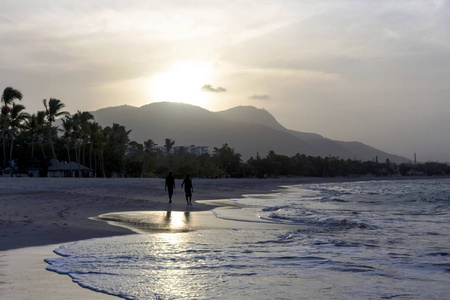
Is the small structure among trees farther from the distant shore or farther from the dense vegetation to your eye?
the distant shore

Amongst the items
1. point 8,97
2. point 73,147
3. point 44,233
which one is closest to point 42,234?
point 44,233

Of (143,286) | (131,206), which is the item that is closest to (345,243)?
(143,286)

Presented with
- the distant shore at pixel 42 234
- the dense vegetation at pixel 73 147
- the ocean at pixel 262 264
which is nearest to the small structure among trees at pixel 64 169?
the dense vegetation at pixel 73 147

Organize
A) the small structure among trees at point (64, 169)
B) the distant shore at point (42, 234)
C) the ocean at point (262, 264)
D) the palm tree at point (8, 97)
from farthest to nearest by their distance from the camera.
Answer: the small structure among trees at point (64, 169) → the palm tree at point (8, 97) → the ocean at point (262, 264) → the distant shore at point (42, 234)

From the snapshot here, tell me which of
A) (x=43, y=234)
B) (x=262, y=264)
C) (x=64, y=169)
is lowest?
(x=262, y=264)

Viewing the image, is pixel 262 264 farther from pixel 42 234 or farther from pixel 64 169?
pixel 64 169

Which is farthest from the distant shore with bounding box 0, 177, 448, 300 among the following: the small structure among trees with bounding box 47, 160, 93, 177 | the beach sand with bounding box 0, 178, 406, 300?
the small structure among trees with bounding box 47, 160, 93, 177

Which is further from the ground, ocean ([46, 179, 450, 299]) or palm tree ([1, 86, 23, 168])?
palm tree ([1, 86, 23, 168])

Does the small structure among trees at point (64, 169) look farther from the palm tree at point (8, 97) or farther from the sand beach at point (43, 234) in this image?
the sand beach at point (43, 234)

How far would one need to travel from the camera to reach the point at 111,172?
7888cm

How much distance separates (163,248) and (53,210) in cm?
942

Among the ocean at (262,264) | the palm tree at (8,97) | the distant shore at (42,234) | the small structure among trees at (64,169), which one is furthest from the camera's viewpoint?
the small structure among trees at (64,169)

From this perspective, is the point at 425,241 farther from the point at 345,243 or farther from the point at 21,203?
the point at 21,203

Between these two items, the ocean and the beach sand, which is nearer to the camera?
the beach sand
